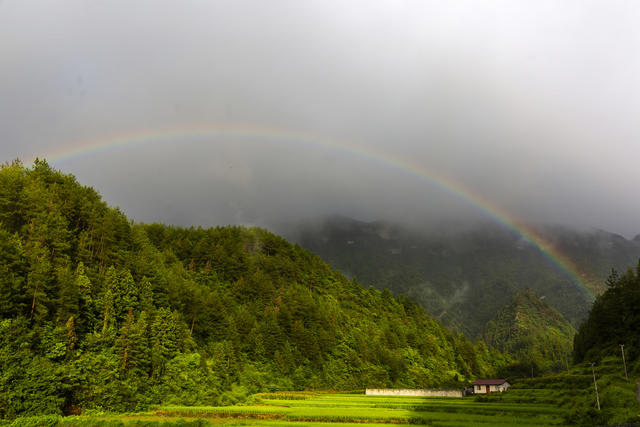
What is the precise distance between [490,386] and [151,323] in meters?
85.9

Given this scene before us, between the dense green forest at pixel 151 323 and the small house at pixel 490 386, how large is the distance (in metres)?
28.5

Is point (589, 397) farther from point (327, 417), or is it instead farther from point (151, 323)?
point (151, 323)

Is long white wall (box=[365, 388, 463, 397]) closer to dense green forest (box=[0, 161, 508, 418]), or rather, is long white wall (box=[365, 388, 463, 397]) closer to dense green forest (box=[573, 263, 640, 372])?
dense green forest (box=[0, 161, 508, 418])

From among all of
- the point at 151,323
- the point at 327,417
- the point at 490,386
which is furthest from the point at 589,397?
the point at 151,323

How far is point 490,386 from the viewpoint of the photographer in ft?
352

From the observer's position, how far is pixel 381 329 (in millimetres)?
159000

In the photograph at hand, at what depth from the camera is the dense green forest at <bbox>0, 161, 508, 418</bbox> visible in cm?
5597

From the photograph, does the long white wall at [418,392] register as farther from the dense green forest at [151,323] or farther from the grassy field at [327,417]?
the grassy field at [327,417]

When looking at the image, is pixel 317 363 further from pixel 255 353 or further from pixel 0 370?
pixel 0 370

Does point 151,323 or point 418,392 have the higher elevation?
point 151,323

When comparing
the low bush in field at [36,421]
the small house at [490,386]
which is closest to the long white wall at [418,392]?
the small house at [490,386]

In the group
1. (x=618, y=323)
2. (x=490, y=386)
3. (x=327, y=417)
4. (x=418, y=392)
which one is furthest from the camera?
(x=490, y=386)

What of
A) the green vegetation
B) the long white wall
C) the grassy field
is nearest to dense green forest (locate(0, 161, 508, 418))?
the grassy field

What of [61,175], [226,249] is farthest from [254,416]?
[226,249]
